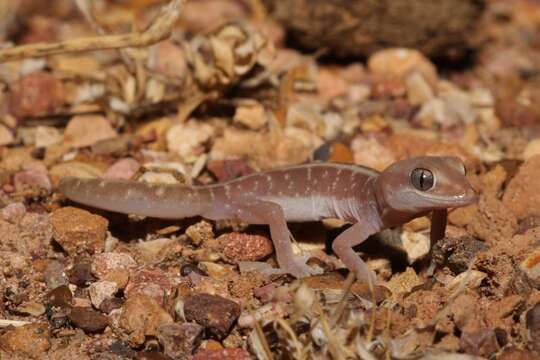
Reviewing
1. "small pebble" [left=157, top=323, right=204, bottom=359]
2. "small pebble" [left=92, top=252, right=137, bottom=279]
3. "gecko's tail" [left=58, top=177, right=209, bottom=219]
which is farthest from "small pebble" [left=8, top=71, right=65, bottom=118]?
"small pebble" [left=157, top=323, right=204, bottom=359]

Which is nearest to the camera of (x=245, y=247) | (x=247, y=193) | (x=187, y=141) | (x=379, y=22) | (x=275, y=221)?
(x=245, y=247)

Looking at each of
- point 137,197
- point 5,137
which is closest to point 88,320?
point 137,197

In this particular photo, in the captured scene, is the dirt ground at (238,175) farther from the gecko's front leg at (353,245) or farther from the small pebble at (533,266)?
the gecko's front leg at (353,245)

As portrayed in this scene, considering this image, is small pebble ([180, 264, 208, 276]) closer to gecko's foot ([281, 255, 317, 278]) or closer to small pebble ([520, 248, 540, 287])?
gecko's foot ([281, 255, 317, 278])

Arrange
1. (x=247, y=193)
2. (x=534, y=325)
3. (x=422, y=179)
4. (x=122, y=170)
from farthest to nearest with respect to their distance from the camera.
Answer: (x=122, y=170) → (x=247, y=193) → (x=422, y=179) → (x=534, y=325)

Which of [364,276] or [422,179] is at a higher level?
[422,179]

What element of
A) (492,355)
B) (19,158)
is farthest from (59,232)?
(492,355)

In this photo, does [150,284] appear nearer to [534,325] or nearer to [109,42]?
[109,42]
